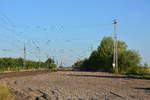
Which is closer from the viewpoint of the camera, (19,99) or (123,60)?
(19,99)

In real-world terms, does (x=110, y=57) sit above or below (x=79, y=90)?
above

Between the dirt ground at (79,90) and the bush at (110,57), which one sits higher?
the bush at (110,57)

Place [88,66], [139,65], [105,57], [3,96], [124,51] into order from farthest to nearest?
[88,66], [105,57], [124,51], [139,65], [3,96]

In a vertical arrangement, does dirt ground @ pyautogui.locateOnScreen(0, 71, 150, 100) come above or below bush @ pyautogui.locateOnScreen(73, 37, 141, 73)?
below

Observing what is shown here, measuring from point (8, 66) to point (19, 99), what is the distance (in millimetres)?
93825

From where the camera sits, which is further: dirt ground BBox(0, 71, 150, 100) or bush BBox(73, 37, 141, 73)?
bush BBox(73, 37, 141, 73)

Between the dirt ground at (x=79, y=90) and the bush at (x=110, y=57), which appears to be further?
the bush at (x=110, y=57)

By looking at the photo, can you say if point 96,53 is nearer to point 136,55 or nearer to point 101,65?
point 101,65

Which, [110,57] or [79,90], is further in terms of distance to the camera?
[110,57]

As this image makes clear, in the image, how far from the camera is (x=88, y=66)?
11869cm

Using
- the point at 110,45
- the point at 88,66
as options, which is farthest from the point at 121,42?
the point at 88,66

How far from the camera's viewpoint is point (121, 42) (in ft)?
320

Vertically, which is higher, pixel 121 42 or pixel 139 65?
pixel 121 42

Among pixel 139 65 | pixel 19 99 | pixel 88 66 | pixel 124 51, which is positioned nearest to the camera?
pixel 19 99
